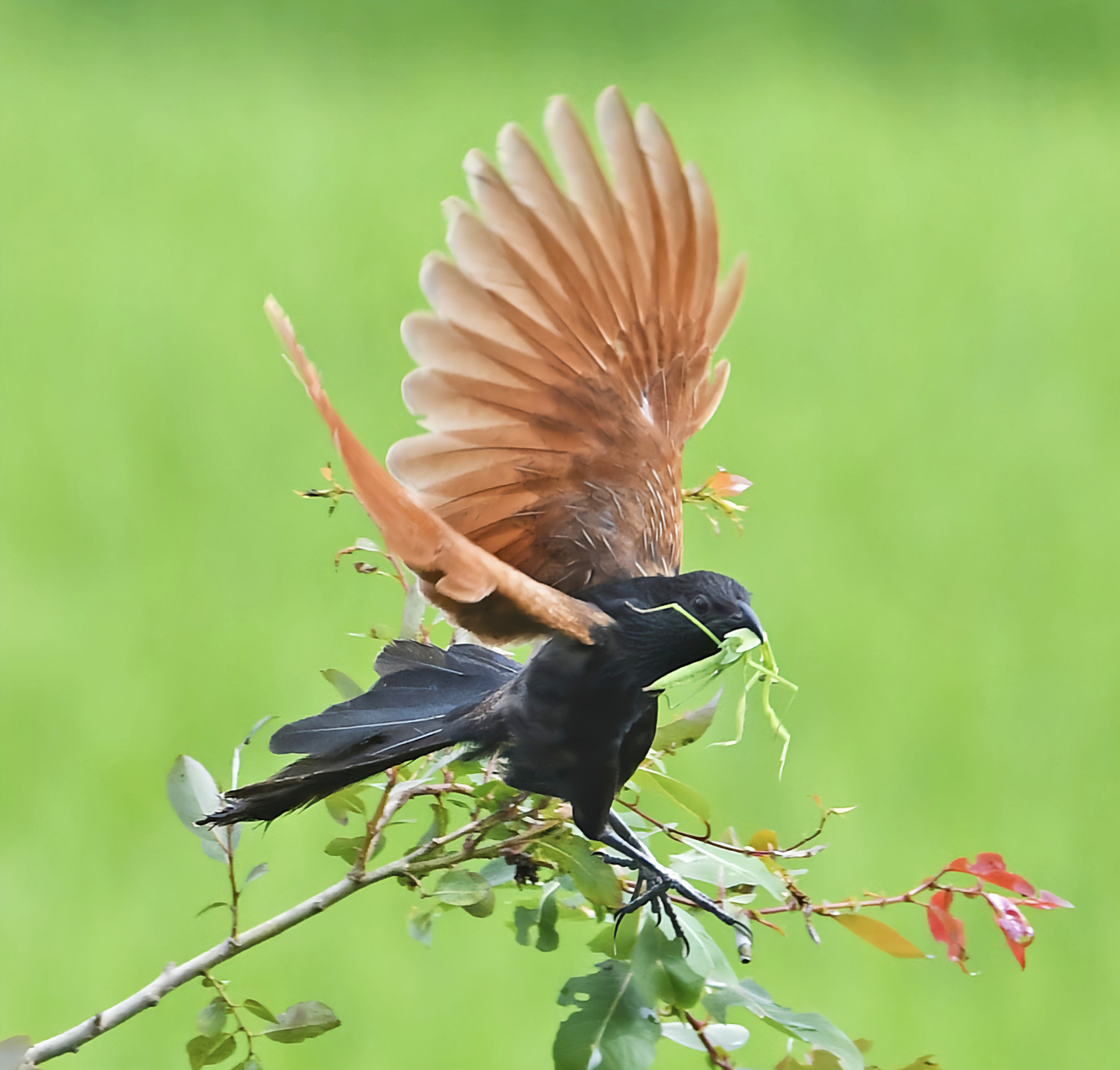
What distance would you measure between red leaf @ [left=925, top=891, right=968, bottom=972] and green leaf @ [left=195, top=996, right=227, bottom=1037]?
35cm

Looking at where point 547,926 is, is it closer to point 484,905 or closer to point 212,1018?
point 484,905

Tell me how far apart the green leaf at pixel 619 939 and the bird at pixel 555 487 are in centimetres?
2

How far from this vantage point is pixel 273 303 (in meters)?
0.42

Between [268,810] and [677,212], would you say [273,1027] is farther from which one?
[677,212]

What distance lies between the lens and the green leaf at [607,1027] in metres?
0.50

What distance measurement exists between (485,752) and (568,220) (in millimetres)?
241

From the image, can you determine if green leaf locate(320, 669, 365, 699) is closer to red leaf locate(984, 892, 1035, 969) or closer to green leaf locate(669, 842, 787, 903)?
green leaf locate(669, 842, 787, 903)

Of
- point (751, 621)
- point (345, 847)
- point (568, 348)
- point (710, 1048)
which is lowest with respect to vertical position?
point (710, 1048)

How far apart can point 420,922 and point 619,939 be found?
0.15 metres

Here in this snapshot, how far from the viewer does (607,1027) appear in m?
0.50

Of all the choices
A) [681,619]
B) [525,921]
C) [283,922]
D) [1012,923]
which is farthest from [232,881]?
[1012,923]

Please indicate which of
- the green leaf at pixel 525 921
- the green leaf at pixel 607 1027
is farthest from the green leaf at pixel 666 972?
the green leaf at pixel 525 921

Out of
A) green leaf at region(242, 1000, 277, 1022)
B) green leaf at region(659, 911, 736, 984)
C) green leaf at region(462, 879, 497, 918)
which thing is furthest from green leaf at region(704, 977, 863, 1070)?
green leaf at region(242, 1000, 277, 1022)

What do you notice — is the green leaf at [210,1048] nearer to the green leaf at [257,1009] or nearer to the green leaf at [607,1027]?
the green leaf at [257,1009]
